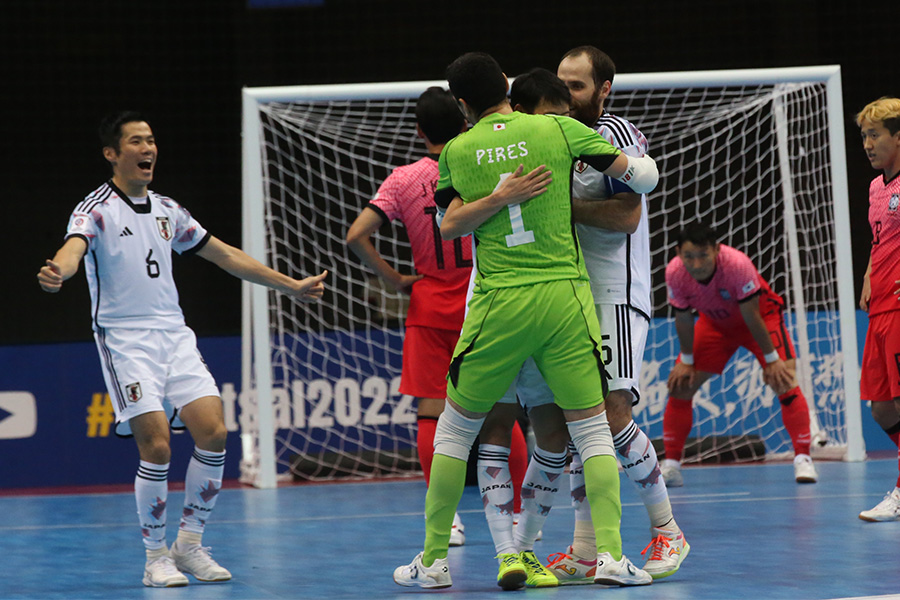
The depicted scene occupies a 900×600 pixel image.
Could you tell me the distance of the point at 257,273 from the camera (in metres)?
4.73

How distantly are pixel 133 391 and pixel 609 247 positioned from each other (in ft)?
6.23

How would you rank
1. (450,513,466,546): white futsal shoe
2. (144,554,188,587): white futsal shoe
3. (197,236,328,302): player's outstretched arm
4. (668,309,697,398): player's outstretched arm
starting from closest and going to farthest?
(144,554,188,587): white futsal shoe
(197,236,328,302): player's outstretched arm
(450,513,466,546): white futsal shoe
(668,309,697,398): player's outstretched arm

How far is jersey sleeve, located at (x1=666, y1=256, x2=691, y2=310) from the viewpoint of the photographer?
7.19 meters

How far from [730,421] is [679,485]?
177 centimetres

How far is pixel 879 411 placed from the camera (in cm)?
560

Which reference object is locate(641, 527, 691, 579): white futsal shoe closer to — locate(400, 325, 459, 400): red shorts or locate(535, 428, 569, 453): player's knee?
locate(535, 428, 569, 453): player's knee

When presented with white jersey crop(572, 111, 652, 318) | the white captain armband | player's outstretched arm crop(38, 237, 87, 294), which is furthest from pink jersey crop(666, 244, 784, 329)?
player's outstretched arm crop(38, 237, 87, 294)

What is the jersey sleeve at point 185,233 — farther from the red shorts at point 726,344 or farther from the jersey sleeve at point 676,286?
the red shorts at point 726,344

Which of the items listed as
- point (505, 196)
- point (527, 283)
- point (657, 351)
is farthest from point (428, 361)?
point (657, 351)

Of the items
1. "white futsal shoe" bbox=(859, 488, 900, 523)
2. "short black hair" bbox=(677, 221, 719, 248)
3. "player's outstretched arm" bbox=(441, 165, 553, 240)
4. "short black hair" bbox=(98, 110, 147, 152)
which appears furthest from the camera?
"short black hair" bbox=(677, 221, 719, 248)

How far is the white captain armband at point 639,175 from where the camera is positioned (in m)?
3.74

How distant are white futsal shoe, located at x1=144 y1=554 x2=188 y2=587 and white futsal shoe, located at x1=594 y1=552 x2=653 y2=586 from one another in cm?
160

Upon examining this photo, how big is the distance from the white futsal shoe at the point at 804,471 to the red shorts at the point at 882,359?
1.53 m

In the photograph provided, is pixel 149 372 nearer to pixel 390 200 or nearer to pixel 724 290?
pixel 390 200
